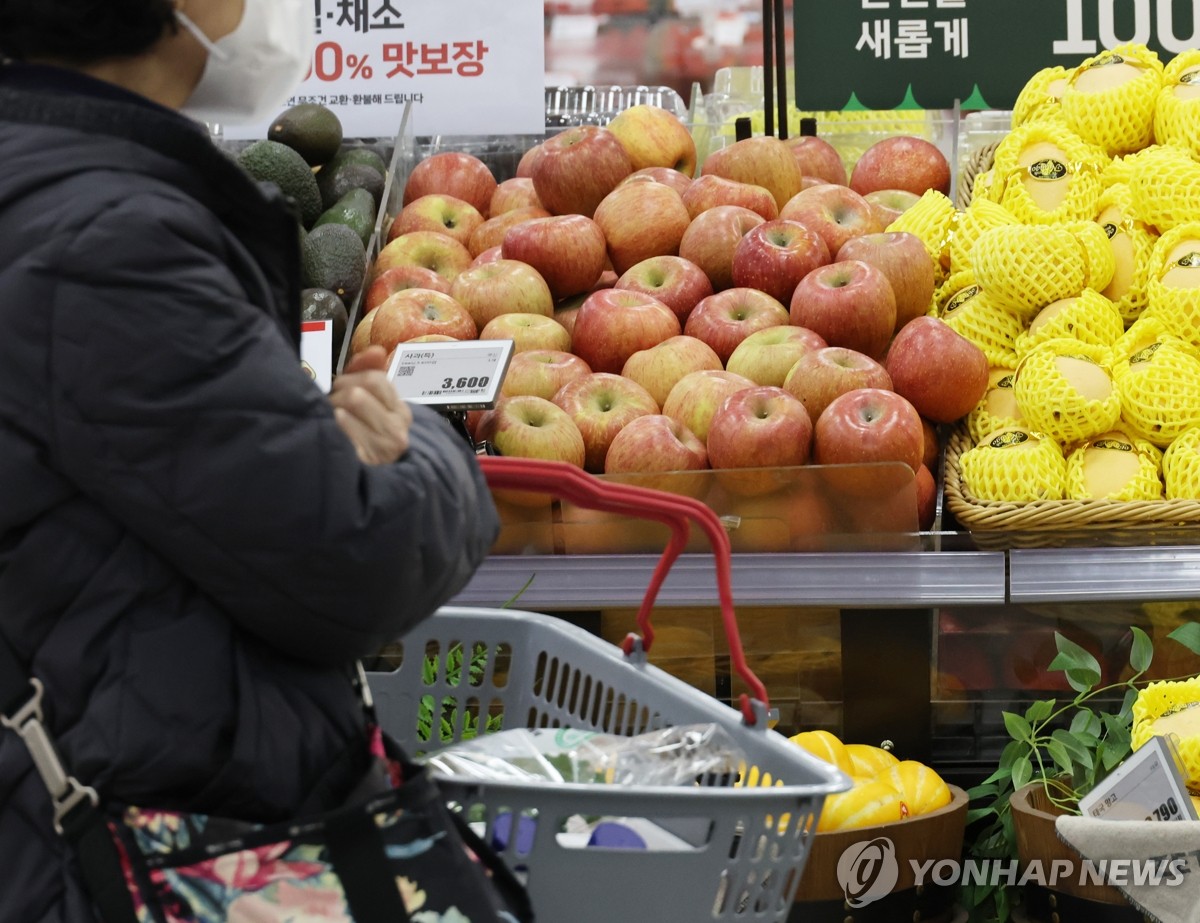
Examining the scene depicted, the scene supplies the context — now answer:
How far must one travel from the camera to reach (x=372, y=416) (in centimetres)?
103

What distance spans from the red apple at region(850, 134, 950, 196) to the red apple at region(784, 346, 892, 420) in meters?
0.96

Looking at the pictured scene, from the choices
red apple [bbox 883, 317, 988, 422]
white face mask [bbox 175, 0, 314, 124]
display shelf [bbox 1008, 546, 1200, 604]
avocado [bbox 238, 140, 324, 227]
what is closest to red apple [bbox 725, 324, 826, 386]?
red apple [bbox 883, 317, 988, 422]

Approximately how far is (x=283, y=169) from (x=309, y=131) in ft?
0.82

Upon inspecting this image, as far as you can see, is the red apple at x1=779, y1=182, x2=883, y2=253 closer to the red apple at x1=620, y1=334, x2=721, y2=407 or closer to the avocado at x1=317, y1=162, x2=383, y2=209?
the red apple at x1=620, y1=334, x2=721, y2=407

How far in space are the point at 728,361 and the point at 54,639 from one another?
1968 mm

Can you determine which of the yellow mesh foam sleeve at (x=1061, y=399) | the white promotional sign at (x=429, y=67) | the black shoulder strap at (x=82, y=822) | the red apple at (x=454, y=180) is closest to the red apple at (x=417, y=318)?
the red apple at (x=454, y=180)

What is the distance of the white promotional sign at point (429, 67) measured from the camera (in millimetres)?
3721

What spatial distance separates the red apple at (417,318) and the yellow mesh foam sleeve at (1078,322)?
3.48 ft

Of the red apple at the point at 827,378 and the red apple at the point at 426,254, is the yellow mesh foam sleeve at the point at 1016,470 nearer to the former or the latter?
the red apple at the point at 827,378

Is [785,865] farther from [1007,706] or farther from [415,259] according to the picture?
[415,259]

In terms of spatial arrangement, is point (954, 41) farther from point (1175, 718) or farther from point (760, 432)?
point (1175, 718)

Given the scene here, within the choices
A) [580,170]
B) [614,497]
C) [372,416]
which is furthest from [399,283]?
[372,416]

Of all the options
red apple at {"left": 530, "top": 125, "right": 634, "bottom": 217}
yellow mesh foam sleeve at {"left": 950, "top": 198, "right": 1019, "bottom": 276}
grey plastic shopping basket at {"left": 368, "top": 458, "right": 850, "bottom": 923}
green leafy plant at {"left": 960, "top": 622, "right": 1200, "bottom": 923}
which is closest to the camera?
grey plastic shopping basket at {"left": 368, "top": 458, "right": 850, "bottom": 923}

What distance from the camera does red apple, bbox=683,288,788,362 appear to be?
9.28 ft
